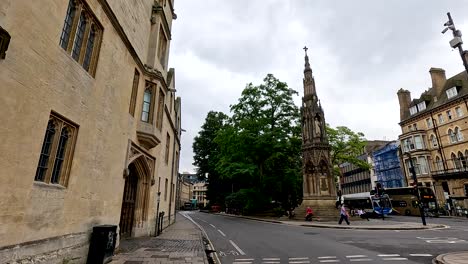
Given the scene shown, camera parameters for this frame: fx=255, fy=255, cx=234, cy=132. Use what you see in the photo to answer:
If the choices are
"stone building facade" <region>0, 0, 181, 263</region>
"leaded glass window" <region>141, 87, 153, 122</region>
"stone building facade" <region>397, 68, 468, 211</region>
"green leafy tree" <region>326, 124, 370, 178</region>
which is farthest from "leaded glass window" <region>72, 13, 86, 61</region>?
"stone building facade" <region>397, 68, 468, 211</region>

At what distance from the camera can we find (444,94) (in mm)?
44531

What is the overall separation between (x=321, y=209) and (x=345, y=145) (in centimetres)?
1524

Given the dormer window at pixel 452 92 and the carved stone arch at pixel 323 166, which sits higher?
the dormer window at pixel 452 92

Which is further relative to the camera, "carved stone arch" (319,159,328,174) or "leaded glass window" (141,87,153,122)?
"carved stone arch" (319,159,328,174)

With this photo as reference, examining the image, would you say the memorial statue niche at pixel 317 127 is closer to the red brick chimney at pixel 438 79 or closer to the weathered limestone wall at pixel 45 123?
the weathered limestone wall at pixel 45 123

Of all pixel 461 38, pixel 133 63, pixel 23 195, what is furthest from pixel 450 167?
pixel 23 195

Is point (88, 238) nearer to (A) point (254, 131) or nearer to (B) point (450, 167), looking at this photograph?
(A) point (254, 131)

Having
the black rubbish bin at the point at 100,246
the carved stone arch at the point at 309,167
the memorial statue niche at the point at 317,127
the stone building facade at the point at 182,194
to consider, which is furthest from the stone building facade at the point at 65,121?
the stone building facade at the point at 182,194

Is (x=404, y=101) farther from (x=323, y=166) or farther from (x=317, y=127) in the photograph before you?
(x=323, y=166)

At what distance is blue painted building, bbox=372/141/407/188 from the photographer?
2086 inches

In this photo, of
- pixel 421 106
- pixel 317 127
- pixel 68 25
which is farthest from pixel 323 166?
pixel 421 106

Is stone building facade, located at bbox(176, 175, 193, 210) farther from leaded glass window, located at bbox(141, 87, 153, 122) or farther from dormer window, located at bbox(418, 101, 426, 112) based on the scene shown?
dormer window, located at bbox(418, 101, 426, 112)

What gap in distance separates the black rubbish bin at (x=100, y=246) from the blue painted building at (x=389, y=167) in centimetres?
5737

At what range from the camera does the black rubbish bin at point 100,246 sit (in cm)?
718
